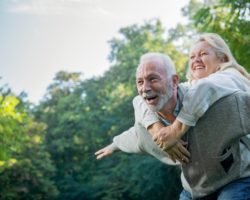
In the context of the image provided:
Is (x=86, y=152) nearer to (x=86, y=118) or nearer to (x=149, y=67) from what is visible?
(x=86, y=118)

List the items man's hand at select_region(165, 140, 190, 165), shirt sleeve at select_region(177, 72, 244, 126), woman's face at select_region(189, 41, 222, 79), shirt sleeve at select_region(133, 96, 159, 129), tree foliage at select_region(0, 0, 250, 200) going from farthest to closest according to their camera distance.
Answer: tree foliage at select_region(0, 0, 250, 200) < woman's face at select_region(189, 41, 222, 79) < shirt sleeve at select_region(133, 96, 159, 129) < man's hand at select_region(165, 140, 190, 165) < shirt sleeve at select_region(177, 72, 244, 126)

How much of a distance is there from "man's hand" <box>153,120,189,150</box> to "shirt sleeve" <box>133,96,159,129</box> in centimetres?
10

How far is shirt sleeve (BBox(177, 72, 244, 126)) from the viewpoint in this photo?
1.97 metres

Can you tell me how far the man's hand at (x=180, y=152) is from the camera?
209 cm

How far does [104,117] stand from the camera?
1236 inches

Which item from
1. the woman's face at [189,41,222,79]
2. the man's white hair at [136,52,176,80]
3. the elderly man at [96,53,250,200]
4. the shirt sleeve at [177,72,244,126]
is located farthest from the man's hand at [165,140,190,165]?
the woman's face at [189,41,222,79]

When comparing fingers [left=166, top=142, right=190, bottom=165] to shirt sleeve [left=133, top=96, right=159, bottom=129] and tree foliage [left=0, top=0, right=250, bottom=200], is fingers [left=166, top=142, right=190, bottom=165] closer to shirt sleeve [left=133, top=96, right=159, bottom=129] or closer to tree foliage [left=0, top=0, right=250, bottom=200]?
shirt sleeve [left=133, top=96, right=159, bottom=129]

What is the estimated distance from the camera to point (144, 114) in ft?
7.45

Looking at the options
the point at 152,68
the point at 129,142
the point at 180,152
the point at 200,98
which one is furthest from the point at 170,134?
the point at 129,142

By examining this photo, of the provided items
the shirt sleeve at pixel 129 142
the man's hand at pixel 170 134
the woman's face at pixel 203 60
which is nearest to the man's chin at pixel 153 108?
the man's hand at pixel 170 134

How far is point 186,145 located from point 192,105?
0.80ft

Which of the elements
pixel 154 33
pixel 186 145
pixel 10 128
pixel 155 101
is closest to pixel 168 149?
pixel 186 145

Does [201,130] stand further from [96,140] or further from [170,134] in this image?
[96,140]

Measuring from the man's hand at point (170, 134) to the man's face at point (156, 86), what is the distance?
0.12 metres
